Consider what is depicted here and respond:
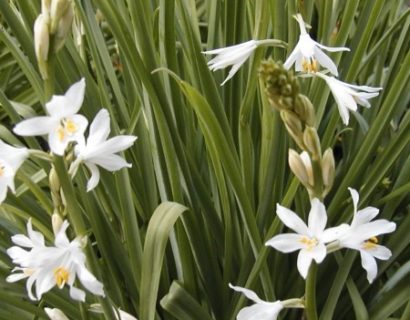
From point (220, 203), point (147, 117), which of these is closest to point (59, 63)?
point (147, 117)

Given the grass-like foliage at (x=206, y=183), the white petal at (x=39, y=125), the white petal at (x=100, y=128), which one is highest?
the white petal at (x=39, y=125)

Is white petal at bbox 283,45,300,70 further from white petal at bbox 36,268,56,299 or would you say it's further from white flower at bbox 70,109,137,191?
white petal at bbox 36,268,56,299

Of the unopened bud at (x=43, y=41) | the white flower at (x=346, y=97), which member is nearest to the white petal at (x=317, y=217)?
the white flower at (x=346, y=97)

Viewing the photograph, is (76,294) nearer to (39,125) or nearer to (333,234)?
(39,125)

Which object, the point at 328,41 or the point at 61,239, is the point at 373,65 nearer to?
the point at 328,41

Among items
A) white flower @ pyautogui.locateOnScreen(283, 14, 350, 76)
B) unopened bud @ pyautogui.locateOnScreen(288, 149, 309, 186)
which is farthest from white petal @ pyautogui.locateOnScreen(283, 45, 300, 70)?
unopened bud @ pyautogui.locateOnScreen(288, 149, 309, 186)

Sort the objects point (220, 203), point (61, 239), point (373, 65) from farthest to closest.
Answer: point (373, 65) < point (220, 203) < point (61, 239)

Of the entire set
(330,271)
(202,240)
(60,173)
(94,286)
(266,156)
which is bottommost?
(330,271)

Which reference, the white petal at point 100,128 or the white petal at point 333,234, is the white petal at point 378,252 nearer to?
the white petal at point 333,234
